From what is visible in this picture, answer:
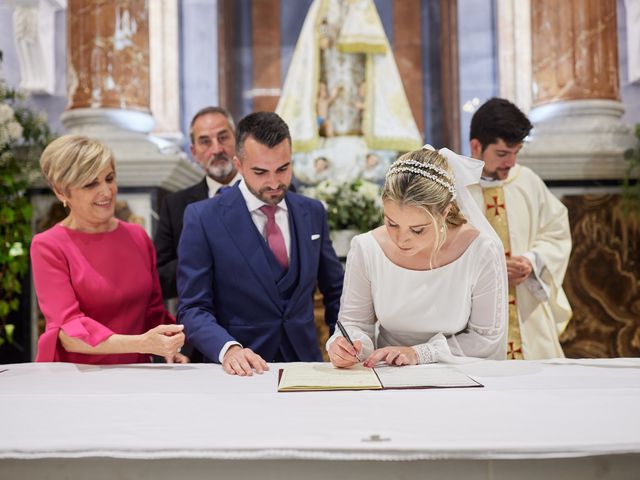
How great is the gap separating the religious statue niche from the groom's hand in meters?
4.90

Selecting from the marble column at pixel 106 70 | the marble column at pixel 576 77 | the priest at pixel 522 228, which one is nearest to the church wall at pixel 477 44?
the marble column at pixel 576 77

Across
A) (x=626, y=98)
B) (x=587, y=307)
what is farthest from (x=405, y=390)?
(x=626, y=98)

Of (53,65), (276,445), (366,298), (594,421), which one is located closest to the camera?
(276,445)

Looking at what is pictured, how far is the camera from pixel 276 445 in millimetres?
1664

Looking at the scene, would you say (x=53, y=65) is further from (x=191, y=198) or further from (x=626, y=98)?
(x=626, y=98)

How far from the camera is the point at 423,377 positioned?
2.36m

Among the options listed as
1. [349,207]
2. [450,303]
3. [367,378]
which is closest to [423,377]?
[367,378]

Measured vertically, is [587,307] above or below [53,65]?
below

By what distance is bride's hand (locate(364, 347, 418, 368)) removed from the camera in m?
2.62

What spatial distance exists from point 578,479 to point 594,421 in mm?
160

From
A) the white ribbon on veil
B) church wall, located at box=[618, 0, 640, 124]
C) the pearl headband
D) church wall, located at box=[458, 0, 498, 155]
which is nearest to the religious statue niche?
church wall, located at box=[458, 0, 498, 155]

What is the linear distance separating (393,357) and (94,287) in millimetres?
1210

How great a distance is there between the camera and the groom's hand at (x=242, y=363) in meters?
2.52

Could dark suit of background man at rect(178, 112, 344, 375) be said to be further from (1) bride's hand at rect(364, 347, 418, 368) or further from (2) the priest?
(2) the priest
